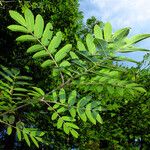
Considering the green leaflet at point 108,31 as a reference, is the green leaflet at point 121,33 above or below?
below

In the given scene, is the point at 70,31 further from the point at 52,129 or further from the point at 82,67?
the point at 82,67

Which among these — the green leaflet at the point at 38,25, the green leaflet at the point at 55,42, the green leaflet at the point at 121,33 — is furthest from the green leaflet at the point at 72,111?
the green leaflet at the point at 121,33

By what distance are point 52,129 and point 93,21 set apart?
5.99 m

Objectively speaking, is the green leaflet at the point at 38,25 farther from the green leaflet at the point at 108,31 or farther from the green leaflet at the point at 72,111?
the green leaflet at the point at 72,111

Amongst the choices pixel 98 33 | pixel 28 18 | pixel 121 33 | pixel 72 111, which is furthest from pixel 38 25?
pixel 72 111

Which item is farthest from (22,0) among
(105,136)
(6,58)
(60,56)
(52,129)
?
(60,56)

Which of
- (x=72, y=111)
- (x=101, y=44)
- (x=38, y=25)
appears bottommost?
(x=72, y=111)

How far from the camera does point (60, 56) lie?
92.7 inches

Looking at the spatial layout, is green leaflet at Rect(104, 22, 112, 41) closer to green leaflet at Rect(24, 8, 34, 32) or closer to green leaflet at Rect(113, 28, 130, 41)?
green leaflet at Rect(113, 28, 130, 41)

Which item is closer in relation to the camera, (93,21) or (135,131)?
(93,21)

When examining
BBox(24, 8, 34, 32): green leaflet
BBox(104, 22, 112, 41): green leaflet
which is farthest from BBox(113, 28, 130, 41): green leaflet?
BBox(24, 8, 34, 32): green leaflet

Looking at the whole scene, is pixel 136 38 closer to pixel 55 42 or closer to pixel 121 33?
pixel 121 33

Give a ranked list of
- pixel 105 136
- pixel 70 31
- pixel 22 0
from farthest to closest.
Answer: pixel 70 31
pixel 105 136
pixel 22 0

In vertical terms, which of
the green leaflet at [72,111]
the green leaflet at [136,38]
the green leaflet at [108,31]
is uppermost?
the green leaflet at [108,31]
